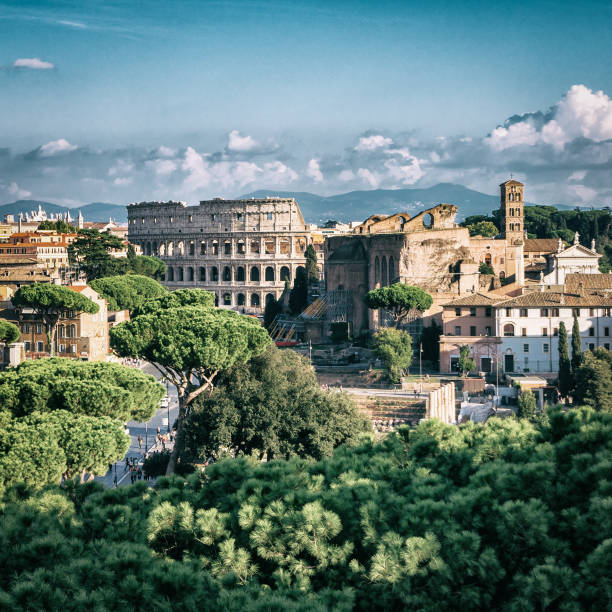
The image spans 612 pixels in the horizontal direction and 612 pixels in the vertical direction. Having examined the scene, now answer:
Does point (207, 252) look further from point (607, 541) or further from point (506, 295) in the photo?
point (607, 541)

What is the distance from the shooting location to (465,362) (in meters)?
34.4

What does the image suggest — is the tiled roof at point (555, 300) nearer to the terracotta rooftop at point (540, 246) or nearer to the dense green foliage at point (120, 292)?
the dense green foliage at point (120, 292)

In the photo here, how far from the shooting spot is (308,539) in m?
9.35

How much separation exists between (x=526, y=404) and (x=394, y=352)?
6613 millimetres

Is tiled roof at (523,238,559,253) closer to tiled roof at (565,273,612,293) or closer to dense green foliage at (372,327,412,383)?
tiled roof at (565,273,612,293)

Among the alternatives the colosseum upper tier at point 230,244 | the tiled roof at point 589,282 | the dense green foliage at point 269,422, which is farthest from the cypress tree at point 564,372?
the colosseum upper tier at point 230,244

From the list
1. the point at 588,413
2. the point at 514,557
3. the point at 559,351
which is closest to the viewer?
the point at 514,557

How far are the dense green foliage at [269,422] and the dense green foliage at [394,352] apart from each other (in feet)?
34.3

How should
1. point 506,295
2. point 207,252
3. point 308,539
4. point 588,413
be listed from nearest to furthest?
point 308,539 → point 588,413 → point 506,295 → point 207,252

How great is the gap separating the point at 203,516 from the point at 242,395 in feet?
41.5

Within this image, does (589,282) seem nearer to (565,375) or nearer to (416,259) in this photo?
(416,259)

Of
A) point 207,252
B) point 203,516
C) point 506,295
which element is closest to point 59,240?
point 207,252

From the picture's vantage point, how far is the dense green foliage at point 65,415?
51.5 feet

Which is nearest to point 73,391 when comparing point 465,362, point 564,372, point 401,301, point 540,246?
point 465,362
